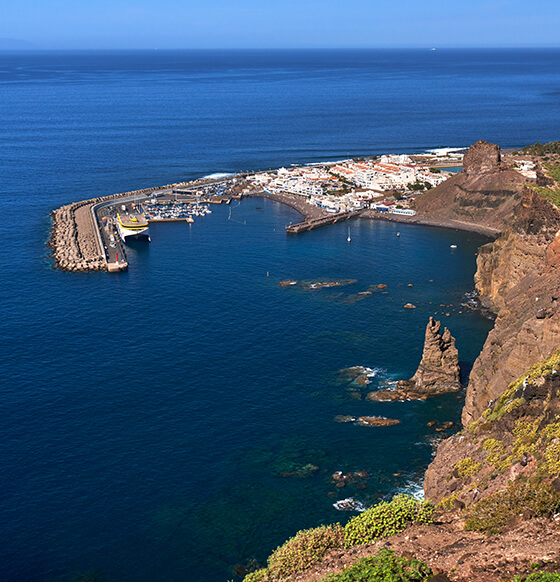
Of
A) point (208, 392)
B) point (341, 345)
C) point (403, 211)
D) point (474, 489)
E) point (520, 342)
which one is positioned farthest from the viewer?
point (403, 211)

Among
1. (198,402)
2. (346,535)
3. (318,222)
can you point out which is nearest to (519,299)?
(198,402)

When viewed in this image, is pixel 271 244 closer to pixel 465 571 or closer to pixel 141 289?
pixel 141 289

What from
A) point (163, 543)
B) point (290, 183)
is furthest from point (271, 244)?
point (163, 543)

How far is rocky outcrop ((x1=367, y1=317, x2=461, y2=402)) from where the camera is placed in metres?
79.6

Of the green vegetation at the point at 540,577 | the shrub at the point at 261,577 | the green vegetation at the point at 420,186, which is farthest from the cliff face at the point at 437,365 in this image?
the green vegetation at the point at 420,186

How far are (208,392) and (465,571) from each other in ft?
166

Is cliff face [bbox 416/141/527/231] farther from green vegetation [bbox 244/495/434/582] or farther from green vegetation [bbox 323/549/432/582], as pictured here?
green vegetation [bbox 323/549/432/582]

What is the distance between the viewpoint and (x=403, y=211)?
17100 cm

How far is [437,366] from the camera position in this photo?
7994 centimetres

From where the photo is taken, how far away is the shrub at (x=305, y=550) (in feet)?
132

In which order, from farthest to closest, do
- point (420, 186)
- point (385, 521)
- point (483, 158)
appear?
1. point (420, 186)
2. point (483, 158)
3. point (385, 521)

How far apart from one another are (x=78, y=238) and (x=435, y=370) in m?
91.9

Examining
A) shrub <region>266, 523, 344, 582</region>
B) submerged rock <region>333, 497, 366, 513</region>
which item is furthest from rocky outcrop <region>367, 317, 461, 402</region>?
shrub <region>266, 523, 344, 582</region>

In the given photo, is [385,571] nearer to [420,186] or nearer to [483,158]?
[483,158]
